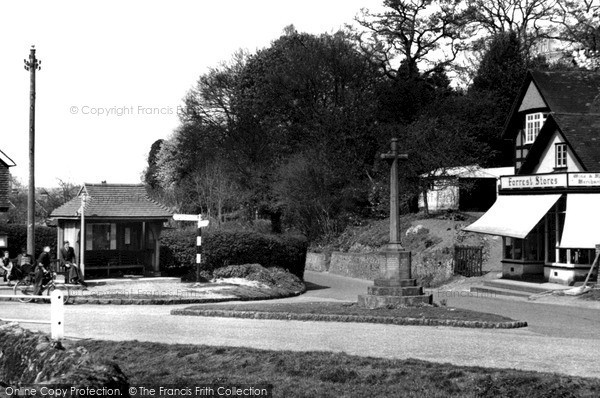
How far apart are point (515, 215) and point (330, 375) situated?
27.8m

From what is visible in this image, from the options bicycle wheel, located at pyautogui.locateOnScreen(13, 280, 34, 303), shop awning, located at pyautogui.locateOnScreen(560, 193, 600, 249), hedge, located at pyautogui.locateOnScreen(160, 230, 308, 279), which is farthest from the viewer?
shop awning, located at pyautogui.locateOnScreen(560, 193, 600, 249)

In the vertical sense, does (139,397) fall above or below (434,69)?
below

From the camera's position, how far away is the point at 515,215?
131 ft

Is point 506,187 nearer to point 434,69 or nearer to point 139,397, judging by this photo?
point 434,69

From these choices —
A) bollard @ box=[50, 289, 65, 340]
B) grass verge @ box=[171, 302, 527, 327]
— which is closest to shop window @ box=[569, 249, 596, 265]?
grass verge @ box=[171, 302, 527, 327]

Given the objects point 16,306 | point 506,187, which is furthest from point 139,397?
point 506,187

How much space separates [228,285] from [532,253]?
14.9m

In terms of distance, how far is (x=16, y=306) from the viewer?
2561 centimetres

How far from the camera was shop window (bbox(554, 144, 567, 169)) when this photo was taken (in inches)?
1628

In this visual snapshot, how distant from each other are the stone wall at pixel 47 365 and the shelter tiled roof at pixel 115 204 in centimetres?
2046

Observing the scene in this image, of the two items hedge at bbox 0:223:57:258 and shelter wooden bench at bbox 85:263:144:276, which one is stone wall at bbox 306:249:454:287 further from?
hedge at bbox 0:223:57:258

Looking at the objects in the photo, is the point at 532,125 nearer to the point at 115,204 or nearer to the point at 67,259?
the point at 115,204

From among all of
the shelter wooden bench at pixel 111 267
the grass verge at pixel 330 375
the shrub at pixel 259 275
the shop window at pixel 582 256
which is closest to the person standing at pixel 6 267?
the shelter wooden bench at pixel 111 267

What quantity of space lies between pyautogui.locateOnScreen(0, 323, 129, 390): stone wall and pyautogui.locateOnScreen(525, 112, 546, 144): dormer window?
37584mm
